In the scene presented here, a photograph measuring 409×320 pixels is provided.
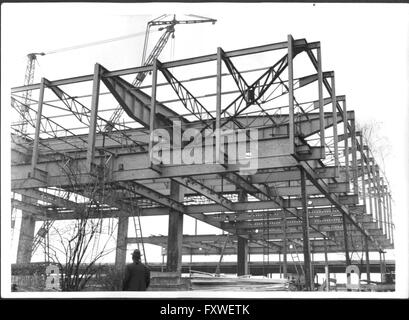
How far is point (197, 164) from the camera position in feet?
50.1

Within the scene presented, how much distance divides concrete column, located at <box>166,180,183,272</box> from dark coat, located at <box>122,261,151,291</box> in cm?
981

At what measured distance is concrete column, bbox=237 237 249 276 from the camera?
27500 mm

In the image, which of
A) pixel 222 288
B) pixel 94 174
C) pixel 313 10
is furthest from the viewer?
pixel 94 174

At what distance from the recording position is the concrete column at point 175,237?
19.3m

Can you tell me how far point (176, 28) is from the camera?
13617 mm

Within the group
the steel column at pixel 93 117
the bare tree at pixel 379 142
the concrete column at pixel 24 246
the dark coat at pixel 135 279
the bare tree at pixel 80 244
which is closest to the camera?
the dark coat at pixel 135 279

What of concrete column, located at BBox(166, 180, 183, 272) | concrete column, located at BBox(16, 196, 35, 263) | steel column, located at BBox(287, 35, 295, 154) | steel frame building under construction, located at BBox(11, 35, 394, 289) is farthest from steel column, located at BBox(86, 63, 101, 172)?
steel column, located at BBox(287, 35, 295, 154)

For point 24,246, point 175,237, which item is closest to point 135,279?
point 24,246

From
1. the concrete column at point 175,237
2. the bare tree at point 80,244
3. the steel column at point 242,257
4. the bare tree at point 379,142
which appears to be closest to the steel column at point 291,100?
the bare tree at point 379,142

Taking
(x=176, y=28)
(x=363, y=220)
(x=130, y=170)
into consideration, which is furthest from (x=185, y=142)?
(x=363, y=220)

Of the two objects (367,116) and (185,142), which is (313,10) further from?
(185,142)

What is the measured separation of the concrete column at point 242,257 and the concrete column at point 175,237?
8.53 metres

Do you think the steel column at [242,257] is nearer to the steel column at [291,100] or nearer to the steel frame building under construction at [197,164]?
the steel frame building under construction at [197,164]

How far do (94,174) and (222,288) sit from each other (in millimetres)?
6758
